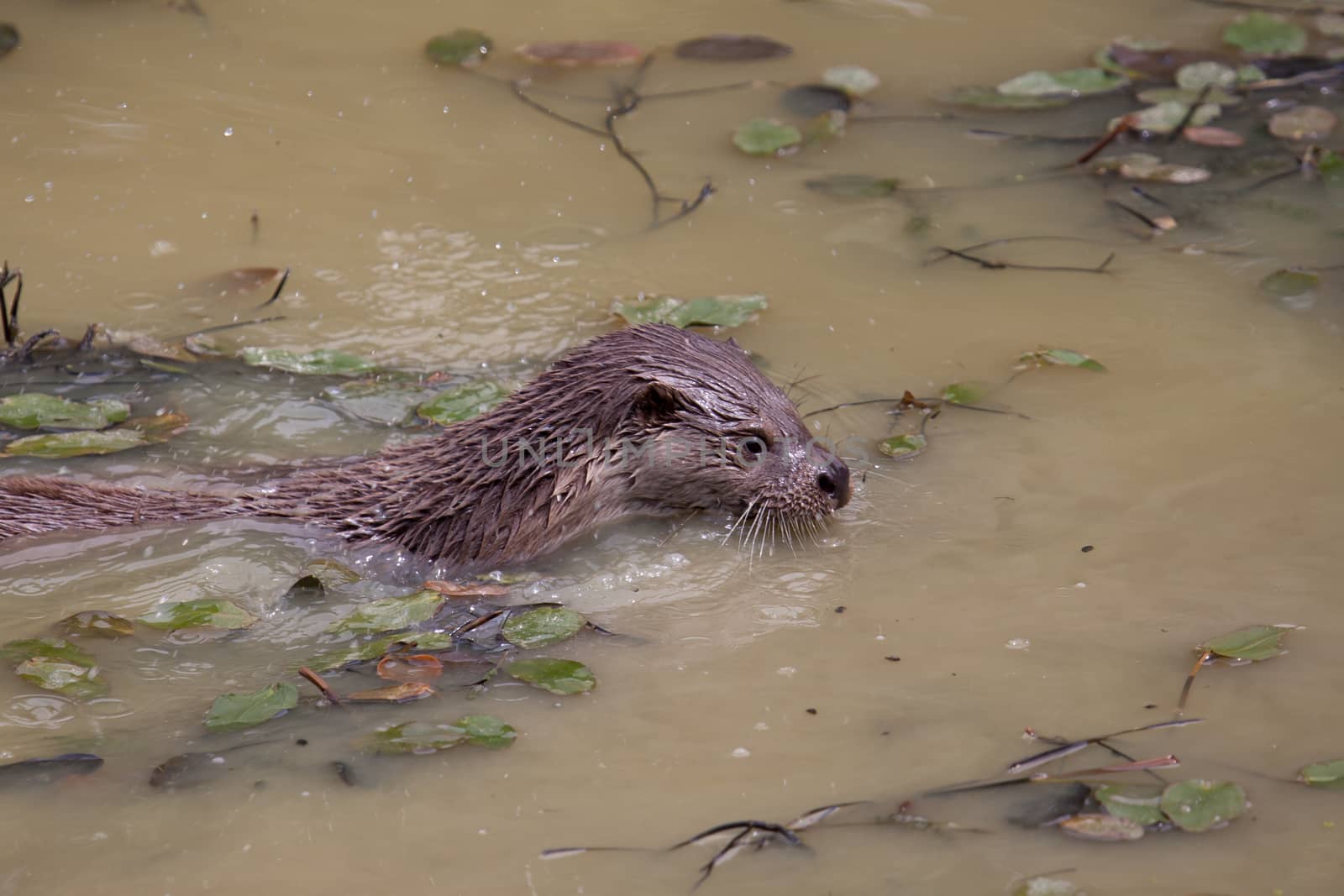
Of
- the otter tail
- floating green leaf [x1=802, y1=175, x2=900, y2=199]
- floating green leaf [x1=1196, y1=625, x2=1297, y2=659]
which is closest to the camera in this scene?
floating green leaf [x1=1196, y1=625, x2=1297, y2=659]

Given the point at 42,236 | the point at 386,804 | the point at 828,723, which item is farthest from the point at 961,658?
the point at 42,236

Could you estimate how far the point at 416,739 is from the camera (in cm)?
245

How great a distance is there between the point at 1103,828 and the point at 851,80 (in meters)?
3.92

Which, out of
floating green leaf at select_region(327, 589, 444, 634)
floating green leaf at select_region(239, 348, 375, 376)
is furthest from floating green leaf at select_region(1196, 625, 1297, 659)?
floating green leaf at select_region(239, 348, 375, 376)

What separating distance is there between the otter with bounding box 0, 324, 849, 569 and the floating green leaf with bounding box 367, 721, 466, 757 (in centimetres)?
65

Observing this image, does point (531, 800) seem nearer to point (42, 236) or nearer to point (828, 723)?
point (828, 723)

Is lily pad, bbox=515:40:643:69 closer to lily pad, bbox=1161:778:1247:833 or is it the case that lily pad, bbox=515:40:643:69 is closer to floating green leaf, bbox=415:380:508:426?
floating green leaf, bbox=415:380:508:426

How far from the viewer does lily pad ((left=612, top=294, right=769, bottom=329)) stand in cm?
405

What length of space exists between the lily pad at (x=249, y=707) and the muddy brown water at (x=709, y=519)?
5cm

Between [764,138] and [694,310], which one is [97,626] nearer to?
[694,310]

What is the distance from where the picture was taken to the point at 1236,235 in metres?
4.50

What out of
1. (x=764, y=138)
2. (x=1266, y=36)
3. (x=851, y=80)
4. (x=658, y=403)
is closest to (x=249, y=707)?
(x=658, y=403)

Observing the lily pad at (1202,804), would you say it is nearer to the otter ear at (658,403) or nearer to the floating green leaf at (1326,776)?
the floating green leaf at (1326,776)

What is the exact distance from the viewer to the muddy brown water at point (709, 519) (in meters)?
2.28
